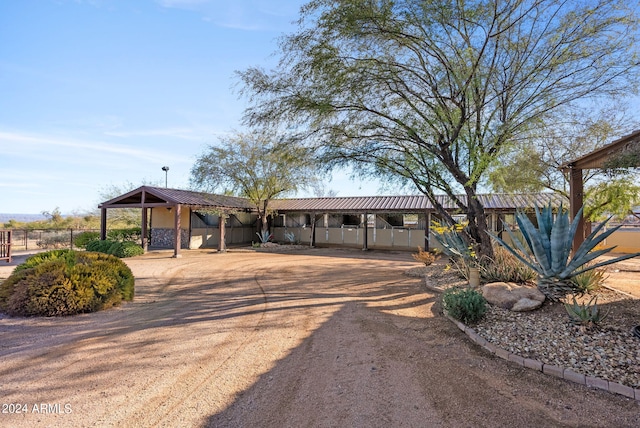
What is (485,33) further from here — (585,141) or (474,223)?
(585,141)

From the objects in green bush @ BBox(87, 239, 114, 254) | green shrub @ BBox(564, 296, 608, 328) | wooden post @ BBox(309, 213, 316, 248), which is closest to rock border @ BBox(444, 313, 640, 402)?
green shrub @ BBox(564, 296, 608, 328)

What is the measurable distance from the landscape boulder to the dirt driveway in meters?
1.00

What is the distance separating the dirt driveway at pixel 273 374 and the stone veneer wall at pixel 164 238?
13.2m

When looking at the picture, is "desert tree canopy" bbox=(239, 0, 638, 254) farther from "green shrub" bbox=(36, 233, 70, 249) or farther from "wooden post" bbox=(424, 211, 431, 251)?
"green shrub" bbox=(36, 233, 70, 249)

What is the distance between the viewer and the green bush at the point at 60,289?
5793mm

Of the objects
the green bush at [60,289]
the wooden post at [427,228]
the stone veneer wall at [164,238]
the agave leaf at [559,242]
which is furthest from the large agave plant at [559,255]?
the stone veneer wall at [164,238]

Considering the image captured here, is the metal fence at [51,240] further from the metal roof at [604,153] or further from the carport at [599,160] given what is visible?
the metal roof at [604,153]

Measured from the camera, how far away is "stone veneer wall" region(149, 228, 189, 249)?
19203mm

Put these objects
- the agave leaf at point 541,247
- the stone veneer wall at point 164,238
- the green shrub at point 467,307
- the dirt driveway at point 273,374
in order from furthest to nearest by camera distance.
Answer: the stone veneer wall at point 164,238, the agave leaf at point 541,247, the green shrub at point 467,307, the dirt driveway at point 273,374

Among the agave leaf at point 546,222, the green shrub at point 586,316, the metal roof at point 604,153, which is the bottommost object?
the green shrub at point 586,316

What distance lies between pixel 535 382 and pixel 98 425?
13.0ft

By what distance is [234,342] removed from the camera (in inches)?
183

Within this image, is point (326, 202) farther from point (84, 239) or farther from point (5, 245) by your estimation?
point (5, 245)

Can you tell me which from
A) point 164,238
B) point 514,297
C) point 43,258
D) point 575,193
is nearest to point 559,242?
point 514,297
